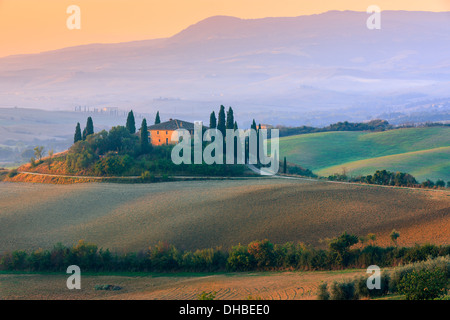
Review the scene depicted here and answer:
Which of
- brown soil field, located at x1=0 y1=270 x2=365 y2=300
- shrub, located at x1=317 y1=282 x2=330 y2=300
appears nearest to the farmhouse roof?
brown soil field, located at x1=0 y1=270 x2=365 y2=300

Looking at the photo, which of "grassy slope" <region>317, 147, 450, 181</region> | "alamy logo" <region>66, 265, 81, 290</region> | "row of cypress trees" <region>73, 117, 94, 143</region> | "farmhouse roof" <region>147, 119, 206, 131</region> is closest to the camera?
"alamy logo" <region>66, 265, 81, 290</region>

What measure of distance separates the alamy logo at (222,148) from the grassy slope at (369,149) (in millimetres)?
17396

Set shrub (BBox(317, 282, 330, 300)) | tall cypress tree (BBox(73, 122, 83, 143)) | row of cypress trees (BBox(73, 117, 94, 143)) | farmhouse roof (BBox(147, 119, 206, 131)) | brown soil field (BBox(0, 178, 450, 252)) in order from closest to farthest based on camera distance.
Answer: shrub (BBox(317, 282, 330, 300)) < brown soil field (BBox(0, 178, 450, 252)) < row of cypress trees (BBox(73, 117, 94, 143)) < tall cypress tree (BBox(73, 122, 83, 143)) < farmhouse roof (BBox(147, 119, 206, 131))

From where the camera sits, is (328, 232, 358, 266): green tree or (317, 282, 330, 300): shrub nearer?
(317, 282, 330, 300): shrub

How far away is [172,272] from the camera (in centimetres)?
3075

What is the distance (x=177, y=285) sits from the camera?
→ 26594 mm

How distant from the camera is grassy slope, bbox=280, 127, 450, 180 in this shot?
83.1 metres

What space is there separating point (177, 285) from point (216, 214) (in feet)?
49.6

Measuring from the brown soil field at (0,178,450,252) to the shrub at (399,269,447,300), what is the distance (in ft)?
41.0

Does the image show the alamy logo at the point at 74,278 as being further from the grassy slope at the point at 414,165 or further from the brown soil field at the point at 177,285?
the grassy slope at the point at 414,165

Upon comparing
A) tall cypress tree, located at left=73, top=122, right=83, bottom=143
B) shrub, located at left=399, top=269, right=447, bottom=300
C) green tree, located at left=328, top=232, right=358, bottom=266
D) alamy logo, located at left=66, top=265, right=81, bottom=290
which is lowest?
alamy logo, located at left=66, top=265, right=81, bottom=290

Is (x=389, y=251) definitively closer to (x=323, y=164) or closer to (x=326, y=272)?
(x=326, y=272)

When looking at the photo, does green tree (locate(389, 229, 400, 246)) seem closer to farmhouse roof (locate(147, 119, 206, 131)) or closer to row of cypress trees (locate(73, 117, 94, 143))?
farmhouse roof (locate(147, 119, 206, 131))
